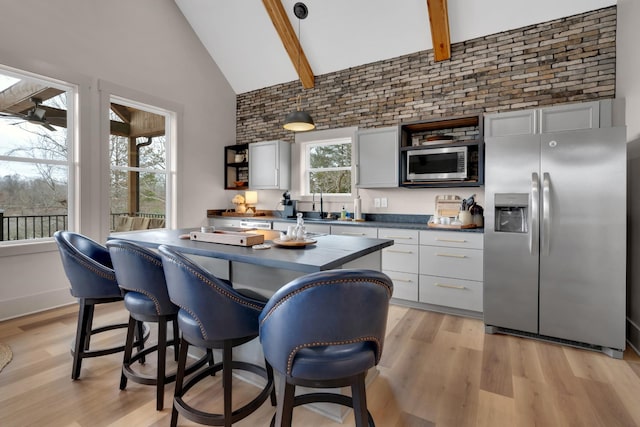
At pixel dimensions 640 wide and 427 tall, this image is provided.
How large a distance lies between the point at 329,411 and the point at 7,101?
4.14 m

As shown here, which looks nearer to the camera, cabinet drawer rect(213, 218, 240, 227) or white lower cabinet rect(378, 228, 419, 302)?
white lower cabinet rect(378, 228, 419, 302)

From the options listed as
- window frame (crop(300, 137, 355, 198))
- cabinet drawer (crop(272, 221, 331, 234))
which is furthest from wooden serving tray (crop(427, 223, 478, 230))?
window frame (crop(300, 137, 355, 198))

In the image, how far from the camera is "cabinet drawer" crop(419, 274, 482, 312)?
10.7 feet

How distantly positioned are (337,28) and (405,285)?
344cm

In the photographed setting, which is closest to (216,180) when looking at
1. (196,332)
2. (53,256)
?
(53,256)

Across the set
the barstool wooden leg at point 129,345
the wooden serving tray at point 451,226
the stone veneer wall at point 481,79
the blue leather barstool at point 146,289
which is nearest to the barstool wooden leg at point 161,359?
the blue leather barstool at point 146,289

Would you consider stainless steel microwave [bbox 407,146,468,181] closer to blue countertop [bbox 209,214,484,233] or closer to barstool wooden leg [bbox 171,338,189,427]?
blue countertop [bbox 209,214,484,233]

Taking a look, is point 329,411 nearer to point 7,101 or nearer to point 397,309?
point 397,309

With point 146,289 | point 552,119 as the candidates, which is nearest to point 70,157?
point 146,289

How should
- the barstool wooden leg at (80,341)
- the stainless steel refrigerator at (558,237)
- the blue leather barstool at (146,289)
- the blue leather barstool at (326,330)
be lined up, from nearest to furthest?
1. the blue leather barstool at (326,330)
2. the blue leather barstool at (146,289)
3. the barstool wooden leg at (80,341)
4. the stainless steel refrigerator at (558,237)

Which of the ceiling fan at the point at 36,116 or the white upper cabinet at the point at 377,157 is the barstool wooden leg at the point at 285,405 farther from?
the ceiling fan at the point at 36,116

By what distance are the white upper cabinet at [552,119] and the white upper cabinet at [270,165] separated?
2.87 meters

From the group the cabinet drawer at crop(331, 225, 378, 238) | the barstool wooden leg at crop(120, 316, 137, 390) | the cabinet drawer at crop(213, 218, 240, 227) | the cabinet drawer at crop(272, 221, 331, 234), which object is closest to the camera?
the barstool wooden leg at crop(120, 316, 137, 390)

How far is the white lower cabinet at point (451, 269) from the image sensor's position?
3244 millimetres
